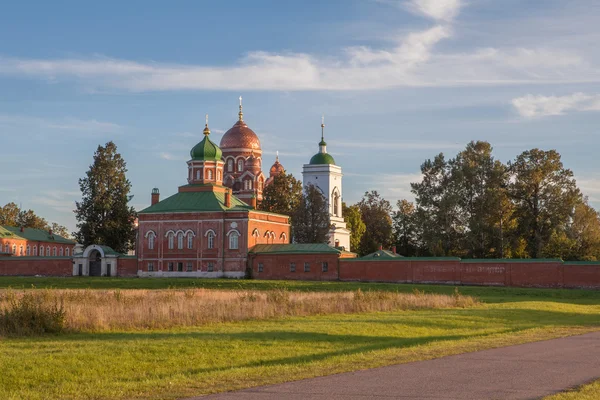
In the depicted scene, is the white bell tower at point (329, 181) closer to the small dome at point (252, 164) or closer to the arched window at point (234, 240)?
the small dome at point (252, 164)

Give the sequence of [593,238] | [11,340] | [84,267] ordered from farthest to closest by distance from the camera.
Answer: [84,267] → [593,238] → [11,340]

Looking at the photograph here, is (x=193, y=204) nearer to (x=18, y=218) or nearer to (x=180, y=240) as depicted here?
(x=180, y=240)

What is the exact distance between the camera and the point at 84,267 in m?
69.9

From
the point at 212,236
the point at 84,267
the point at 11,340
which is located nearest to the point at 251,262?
the point at 212,236

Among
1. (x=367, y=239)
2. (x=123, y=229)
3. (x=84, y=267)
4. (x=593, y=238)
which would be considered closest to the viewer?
(x=593, y=238)

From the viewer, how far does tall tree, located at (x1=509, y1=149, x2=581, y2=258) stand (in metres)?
67.6

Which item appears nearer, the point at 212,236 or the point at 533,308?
the point at 533,308

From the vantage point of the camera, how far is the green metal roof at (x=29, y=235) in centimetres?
9641

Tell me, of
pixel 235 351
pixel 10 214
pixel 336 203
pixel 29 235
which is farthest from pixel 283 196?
pixel 235 351

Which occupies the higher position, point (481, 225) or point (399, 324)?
point (481, 225)

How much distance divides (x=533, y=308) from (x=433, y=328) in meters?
11.6

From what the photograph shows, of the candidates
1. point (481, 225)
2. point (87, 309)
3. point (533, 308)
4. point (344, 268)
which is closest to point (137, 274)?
point (344, 268)

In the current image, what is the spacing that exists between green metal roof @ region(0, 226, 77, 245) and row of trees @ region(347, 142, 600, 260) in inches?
1910

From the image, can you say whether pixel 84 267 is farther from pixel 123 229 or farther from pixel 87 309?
pixel 87 309
